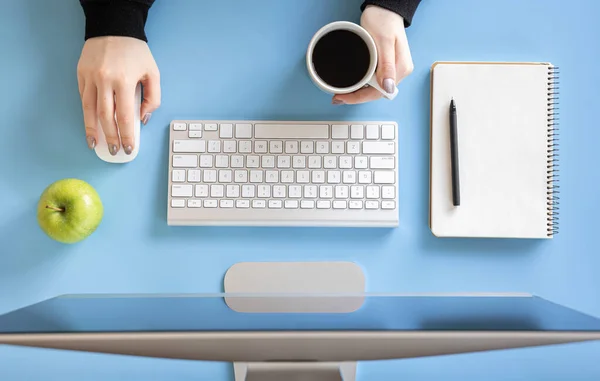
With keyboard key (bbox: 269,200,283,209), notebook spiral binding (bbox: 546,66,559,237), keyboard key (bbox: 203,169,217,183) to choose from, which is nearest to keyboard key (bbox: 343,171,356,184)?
keyboard key (bbox: 269,200,283,209)

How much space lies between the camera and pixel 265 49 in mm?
788

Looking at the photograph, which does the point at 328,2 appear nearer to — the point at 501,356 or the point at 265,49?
the point at 265,49

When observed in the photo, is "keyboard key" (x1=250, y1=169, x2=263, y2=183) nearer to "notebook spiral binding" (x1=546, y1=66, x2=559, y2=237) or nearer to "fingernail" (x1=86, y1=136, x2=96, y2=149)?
"fingernail" (x1=86, y1=136, x2=96, y2=149)

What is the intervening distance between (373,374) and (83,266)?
20.6 inches

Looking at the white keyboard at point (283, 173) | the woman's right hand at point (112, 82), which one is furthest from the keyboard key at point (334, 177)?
the woman's right hand at point (112, 82)

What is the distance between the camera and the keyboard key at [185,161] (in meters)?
0.76

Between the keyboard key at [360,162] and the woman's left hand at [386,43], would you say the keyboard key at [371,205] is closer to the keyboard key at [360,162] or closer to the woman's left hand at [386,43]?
the keyboard key at [360,162]

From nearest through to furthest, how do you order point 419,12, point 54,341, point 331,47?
point 54,341
point 331,47
point 419,12

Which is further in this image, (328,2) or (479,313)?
(328,2)

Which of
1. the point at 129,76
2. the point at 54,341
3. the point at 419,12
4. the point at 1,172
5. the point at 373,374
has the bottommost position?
the point at 373,374

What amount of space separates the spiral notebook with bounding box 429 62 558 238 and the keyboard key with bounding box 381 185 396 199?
2.8 inches

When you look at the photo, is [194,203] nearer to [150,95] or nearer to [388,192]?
[150,95]

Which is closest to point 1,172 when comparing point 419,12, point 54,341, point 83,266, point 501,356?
point 83,266

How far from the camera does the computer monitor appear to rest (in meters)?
0.42
